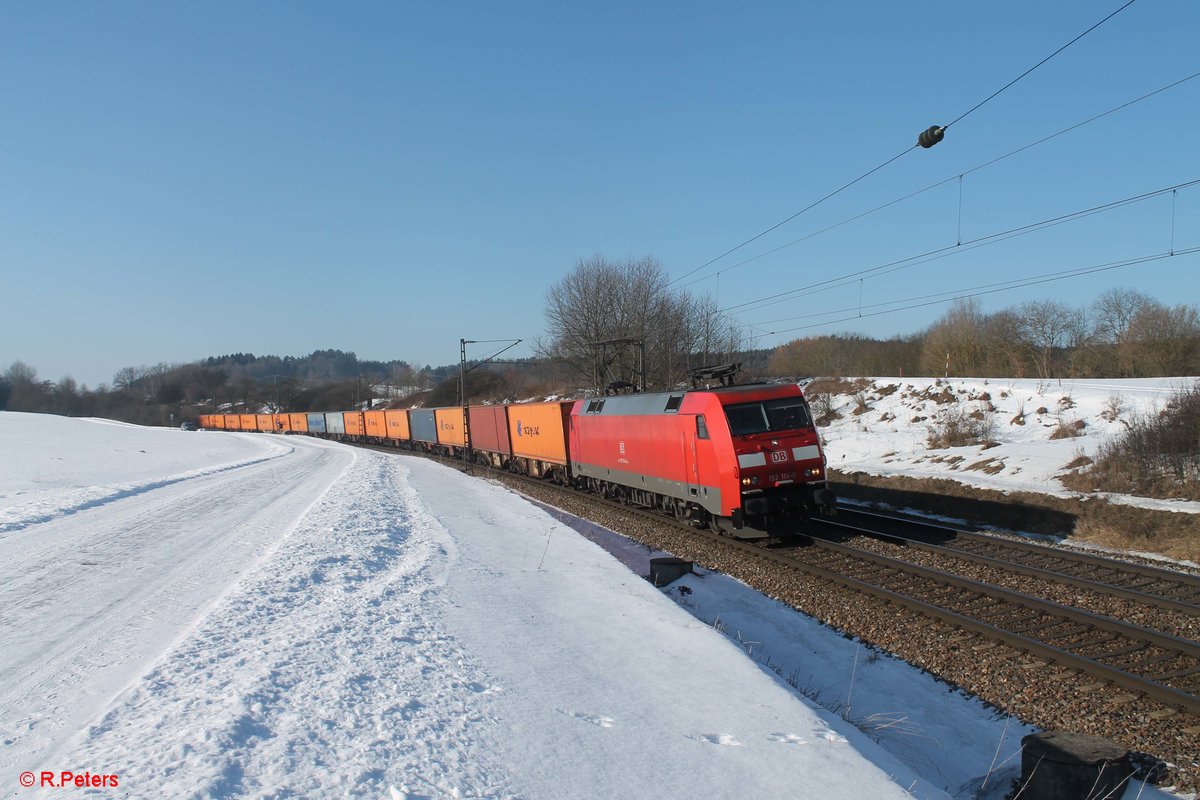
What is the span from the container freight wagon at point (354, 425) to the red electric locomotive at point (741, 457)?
173 feet

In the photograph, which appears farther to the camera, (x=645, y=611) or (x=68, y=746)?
(x=645, y=611)

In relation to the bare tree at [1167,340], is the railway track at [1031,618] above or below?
below

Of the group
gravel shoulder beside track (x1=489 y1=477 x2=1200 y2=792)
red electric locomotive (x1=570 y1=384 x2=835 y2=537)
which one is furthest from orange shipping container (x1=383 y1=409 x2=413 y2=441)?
gravel shoulder beside track (x1=489 y1=477 x2=1200 y2=792)

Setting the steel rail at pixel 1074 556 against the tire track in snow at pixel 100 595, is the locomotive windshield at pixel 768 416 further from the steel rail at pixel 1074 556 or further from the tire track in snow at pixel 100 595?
the tire track in snow at pixel 100 595

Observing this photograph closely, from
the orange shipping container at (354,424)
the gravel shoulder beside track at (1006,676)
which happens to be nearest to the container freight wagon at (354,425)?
the orange shipping container at (354,424)

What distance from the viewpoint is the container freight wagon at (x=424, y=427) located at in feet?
153

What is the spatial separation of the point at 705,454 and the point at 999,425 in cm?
1629

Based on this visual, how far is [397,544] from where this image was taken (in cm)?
1169

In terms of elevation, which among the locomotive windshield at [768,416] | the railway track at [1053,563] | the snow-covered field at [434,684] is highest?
the locomotive windshield at [768,416]

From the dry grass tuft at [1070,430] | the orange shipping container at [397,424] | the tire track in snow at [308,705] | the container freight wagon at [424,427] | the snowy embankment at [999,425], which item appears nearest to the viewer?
the tire track in snow at [308,705]

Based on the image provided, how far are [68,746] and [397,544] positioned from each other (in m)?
7.70

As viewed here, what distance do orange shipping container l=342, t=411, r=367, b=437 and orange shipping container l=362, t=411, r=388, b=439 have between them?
883 millimetres

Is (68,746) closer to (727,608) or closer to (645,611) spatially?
(645,611)

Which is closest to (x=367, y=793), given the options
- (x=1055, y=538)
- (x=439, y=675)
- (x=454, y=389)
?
(x=439, y=675)
